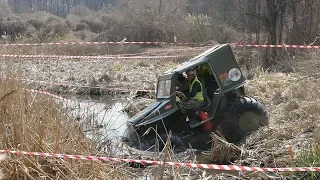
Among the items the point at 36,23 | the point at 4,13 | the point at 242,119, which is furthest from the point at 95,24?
the point at 242,119

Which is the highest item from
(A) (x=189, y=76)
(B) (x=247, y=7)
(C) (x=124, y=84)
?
(B) (x=247, y=7)

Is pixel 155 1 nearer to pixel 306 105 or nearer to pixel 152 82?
pixel 152 82

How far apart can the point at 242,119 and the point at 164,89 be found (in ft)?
4.54

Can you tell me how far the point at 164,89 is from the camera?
8.25m

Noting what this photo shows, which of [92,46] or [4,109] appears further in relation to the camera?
[92,46]

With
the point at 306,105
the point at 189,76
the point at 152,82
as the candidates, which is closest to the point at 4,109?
the point at 189,76

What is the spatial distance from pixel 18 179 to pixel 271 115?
5544 mm

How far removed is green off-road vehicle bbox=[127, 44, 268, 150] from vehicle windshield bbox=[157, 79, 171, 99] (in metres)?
0.02

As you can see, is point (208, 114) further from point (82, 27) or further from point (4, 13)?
point (4, 13)

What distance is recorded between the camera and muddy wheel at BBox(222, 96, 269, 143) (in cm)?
775

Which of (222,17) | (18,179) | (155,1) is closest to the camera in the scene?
(18,179)

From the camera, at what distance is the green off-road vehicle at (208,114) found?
305 inches

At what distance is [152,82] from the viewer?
14516 mm

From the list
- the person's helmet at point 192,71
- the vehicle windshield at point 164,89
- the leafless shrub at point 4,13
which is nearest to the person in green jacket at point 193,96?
the person's helmet at point 192,71
